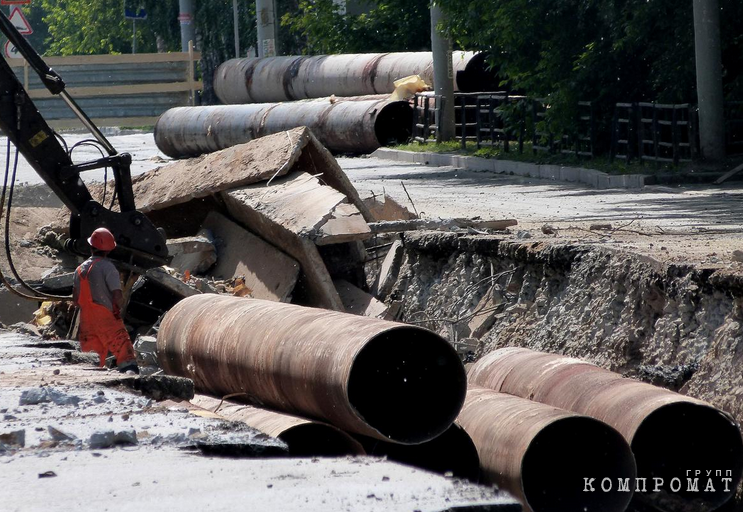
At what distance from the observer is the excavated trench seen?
732cm

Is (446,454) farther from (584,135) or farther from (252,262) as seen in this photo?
(584,135)

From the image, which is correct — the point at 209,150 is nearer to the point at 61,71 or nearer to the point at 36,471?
the point at 61,71

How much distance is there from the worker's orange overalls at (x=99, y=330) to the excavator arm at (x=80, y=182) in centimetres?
160

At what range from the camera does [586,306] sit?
8758 millimetres

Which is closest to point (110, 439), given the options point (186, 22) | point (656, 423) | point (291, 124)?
point (656, 423)

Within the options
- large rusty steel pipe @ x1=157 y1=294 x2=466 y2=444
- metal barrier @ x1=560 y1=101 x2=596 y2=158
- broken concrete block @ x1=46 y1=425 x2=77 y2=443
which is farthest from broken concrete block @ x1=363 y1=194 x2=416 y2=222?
broken concrete block @ x1=46 y1=425 x2=77 y2=443

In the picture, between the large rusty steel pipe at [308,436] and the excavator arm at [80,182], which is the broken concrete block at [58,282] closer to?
the excavator arm at [80,182]

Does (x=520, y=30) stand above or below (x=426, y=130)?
above

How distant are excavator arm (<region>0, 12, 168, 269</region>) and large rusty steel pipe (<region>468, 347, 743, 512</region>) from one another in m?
4.51

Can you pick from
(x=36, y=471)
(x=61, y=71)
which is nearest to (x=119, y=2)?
(x=61, y=71)

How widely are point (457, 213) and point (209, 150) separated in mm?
13842

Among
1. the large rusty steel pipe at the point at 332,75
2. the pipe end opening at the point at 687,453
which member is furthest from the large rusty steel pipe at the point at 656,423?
the large rusty steel pipe at the point at 332,75

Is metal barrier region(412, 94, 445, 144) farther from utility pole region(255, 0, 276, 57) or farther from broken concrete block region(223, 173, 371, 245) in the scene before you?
broken concrete block region(223, 173, 371, 245)

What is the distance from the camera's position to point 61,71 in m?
30.4
